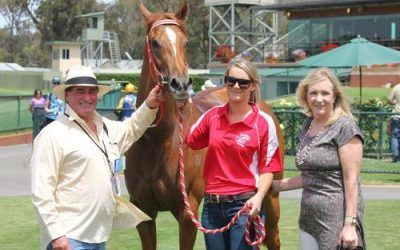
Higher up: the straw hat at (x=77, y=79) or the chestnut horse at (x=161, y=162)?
the straw hat at (x=77, y=79)

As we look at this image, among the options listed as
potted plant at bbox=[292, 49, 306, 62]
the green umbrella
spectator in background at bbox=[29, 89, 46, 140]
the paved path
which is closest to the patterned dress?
the paved path

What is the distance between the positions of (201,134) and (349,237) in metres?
1.23

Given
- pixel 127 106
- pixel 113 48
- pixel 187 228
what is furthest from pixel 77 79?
pixel 113 48

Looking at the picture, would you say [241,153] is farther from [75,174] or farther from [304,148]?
[75,174]

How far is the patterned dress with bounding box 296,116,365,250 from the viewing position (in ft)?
15.0

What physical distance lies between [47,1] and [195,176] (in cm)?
7456

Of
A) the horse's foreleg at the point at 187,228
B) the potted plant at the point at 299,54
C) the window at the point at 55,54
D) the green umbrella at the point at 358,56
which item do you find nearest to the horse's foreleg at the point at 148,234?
the horse's foreleg at the point at 187,228

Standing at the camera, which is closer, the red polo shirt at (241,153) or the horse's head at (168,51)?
the red polo shirt at (241,153)

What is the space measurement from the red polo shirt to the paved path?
7.65 metres

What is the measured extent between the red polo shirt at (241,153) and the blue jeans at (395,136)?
11833 millimetres

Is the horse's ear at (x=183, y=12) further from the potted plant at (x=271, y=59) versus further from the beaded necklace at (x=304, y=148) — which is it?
the potted plant at (x=271, y=59)

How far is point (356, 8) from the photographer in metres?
40.3

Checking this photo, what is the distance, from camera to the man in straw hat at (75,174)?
452 cm

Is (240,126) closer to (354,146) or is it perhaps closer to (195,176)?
(354,146)
